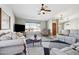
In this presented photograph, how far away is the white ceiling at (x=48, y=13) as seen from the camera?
5.57ft

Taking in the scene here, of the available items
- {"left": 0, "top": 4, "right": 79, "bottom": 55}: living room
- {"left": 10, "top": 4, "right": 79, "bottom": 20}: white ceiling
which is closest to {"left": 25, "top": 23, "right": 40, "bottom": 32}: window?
{"left": 0, "top": 4, "right": 79, "bottom": 55}: living room

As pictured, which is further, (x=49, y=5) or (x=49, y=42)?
(x=49, y=42)

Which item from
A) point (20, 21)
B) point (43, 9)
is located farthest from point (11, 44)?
point (43, 9)

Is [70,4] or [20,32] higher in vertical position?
[70,4]

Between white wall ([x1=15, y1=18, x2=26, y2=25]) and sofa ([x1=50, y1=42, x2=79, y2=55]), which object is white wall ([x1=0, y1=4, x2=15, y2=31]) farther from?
sofa ([x1=50, y1=42, x2=79, y2=55])

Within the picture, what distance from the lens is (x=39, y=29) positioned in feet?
6.04

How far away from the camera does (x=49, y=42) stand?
190cm

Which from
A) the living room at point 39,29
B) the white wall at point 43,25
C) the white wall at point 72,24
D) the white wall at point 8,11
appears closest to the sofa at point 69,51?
the living room at point 39,29

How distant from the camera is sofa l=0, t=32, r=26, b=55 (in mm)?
1579

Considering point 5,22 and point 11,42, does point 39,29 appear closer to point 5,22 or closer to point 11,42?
point 11,42

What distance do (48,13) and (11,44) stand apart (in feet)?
3.07

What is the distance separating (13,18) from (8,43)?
513 mm
